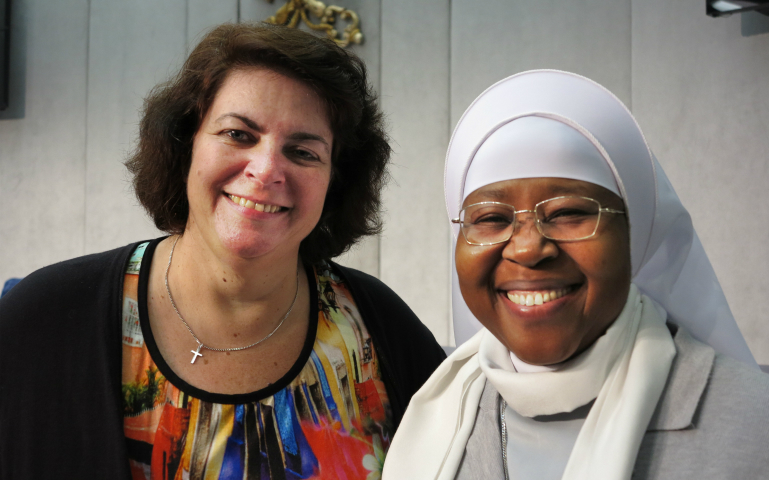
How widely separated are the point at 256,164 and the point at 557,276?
0.81 metres

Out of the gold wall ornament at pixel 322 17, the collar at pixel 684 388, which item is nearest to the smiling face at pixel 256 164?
the collar at pixel 684 388

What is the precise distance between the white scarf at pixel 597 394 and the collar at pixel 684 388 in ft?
0.06

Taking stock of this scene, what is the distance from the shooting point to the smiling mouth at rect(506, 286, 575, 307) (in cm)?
101

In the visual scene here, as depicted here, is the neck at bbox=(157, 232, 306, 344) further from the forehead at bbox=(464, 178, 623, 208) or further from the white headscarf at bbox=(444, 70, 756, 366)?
the forehead at bbox=(464, 178, 623, 208)

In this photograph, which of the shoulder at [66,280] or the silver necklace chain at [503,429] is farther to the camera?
the shoulder at [66,280]

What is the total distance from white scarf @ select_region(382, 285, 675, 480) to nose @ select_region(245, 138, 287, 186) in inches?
24.8

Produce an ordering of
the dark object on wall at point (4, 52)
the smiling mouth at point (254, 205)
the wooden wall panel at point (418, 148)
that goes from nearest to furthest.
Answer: the smiling mouth at point (254, 205) < the wooden wall panel at point (418, 148) < the dark object on wall at point (4, 52)

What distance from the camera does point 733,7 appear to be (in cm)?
275

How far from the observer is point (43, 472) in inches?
55.1

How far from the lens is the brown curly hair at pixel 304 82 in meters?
1.59

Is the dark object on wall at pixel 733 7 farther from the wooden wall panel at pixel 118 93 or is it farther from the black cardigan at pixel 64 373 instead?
the wooden wall panel at pixel 118 93

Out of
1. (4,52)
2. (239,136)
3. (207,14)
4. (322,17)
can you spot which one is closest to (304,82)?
(239,136)

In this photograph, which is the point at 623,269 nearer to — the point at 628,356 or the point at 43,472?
the point at 628,356

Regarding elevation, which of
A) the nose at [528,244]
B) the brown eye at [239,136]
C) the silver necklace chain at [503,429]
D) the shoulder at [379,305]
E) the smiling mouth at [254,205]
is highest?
the brown eye at [239,136]
